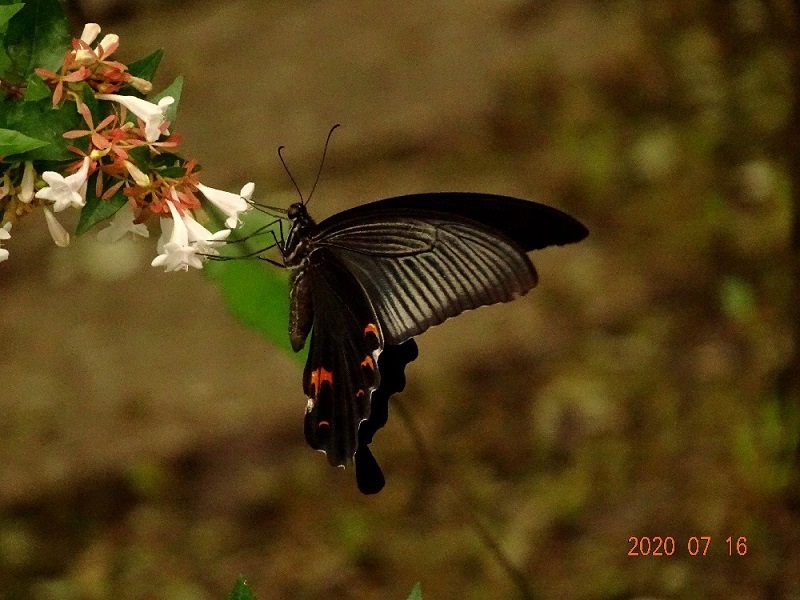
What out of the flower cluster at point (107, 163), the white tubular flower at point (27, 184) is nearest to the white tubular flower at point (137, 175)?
the flower cluster at point (107, 163)

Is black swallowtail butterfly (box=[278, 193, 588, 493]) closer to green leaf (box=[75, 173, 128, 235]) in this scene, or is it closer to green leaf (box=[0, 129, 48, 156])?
green leaf (box=[75, 173, 128, 235])

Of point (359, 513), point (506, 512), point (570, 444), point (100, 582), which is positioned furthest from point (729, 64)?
point (100, 582)

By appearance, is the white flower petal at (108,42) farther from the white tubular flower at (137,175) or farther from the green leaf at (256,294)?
the green leaf at (256,294)

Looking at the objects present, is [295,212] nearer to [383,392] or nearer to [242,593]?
[383,392]

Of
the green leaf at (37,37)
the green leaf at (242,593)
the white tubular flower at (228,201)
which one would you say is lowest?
the green leaf at (242,593)

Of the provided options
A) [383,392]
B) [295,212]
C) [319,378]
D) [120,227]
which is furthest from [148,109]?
[383,392]

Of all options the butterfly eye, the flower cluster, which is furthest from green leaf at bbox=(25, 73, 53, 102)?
the butterfly eye
